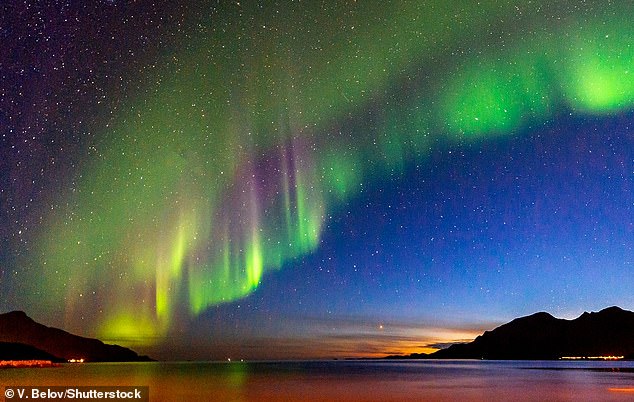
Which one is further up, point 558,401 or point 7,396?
point 7,396

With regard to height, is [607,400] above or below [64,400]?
below

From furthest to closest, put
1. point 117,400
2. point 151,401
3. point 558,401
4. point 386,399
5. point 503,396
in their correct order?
point 503,396 → point 386,399 → point 558,401 → point 151,401 → point 117,400

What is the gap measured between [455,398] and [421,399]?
297 centimetres

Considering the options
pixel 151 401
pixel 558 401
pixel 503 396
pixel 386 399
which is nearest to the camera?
pixel 151 401

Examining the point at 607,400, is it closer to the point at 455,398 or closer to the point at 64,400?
the point at 455,398

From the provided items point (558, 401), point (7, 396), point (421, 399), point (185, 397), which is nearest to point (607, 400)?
point (558, 401)

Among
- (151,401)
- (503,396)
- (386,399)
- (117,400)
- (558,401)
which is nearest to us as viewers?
(117,400)

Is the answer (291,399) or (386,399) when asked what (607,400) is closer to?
(386,399)

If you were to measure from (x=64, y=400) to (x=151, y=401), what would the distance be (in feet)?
21.4

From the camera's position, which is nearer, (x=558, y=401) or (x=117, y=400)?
(x=117, y=400)

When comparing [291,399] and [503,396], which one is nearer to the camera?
[291,399]

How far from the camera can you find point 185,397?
1875 inches

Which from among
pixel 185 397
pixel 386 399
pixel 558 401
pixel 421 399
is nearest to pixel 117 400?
pixel 185 397

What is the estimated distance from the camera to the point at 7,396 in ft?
122
